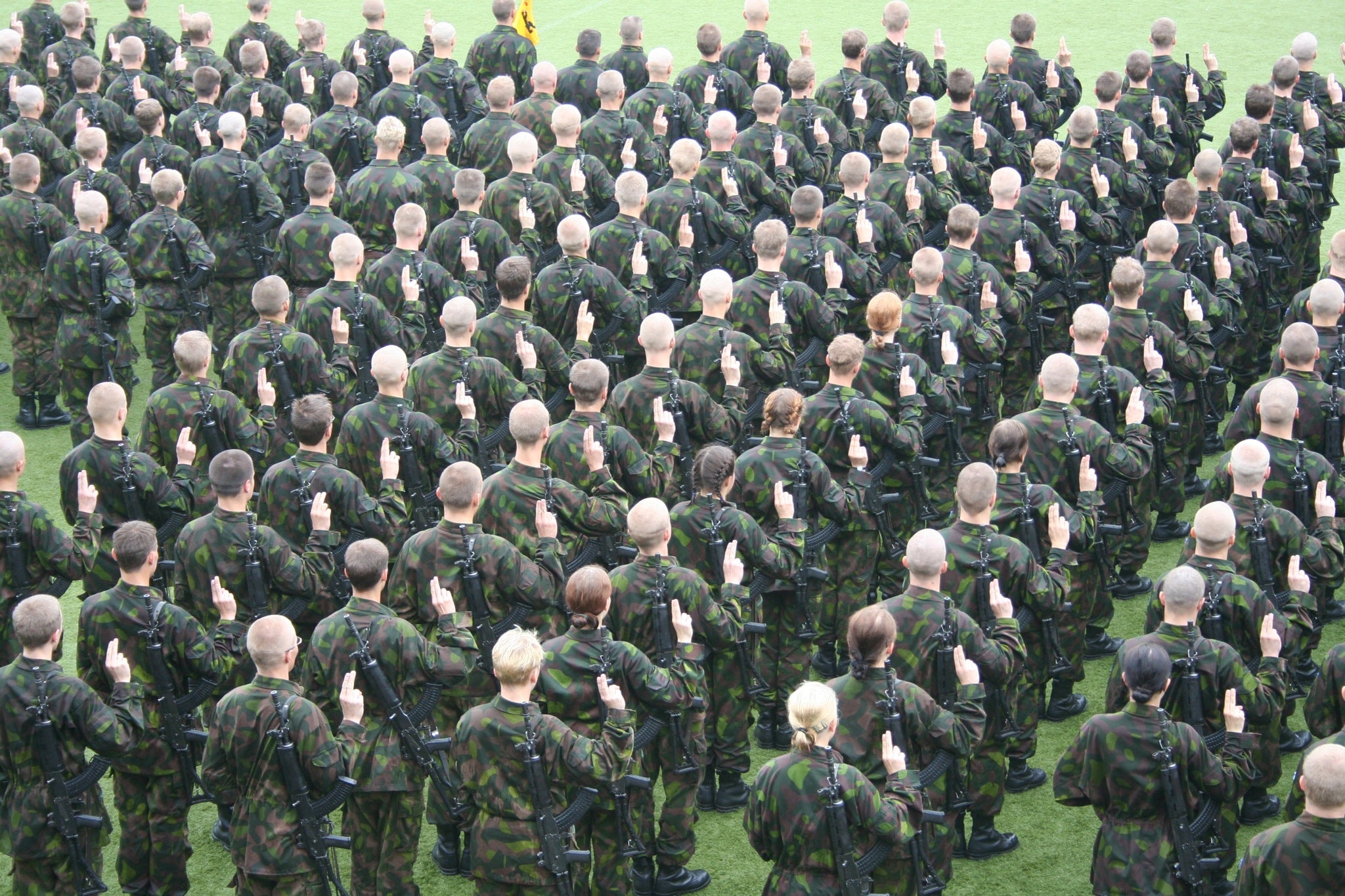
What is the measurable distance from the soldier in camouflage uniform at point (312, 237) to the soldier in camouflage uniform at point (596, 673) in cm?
564

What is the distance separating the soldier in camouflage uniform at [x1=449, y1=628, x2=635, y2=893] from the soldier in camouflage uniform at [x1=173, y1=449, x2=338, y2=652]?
6.32 feet

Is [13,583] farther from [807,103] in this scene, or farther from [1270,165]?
[1270,165]

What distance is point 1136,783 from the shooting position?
714cm

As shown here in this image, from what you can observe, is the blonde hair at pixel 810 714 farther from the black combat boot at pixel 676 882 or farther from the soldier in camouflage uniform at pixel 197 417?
the soldier in camouflage uniform at pixel 197 417

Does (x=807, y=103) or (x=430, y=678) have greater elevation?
(x=807, y=103)

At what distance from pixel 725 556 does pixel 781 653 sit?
3.78ft

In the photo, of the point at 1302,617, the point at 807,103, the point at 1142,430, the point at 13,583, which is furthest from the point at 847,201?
the point at 13,583

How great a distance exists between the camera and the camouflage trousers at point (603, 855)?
25.7 ft

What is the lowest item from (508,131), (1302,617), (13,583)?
(13,583)

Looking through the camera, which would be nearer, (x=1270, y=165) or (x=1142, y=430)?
(x=1142, y=430)

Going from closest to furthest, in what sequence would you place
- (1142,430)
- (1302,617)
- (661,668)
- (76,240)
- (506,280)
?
1. (661,668)
2. (1302,617)
3. (1142,430)
4. (506,280)
5. (76,240)

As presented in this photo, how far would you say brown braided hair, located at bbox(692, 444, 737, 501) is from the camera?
8.71m

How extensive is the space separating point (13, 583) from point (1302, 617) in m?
6.76

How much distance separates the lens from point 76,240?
490 inches
